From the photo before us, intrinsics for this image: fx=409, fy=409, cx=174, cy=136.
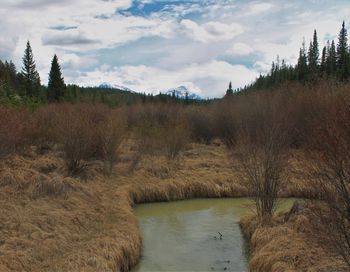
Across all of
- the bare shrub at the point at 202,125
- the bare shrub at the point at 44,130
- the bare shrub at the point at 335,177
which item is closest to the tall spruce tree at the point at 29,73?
the bare shrub at the point at 202,125

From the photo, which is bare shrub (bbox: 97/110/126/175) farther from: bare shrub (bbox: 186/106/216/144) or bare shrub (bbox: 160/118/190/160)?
bare shrub (bbox: 186/106/216/144)

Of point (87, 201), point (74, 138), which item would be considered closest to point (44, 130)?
point (74, 138)

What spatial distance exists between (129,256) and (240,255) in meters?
3.40

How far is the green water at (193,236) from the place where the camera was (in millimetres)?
11734

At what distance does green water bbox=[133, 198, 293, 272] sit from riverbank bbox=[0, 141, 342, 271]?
0.72 m

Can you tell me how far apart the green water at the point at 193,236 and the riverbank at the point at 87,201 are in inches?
28.3

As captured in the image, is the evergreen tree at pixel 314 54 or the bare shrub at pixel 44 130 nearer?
the bare shrub at pixel 44 130

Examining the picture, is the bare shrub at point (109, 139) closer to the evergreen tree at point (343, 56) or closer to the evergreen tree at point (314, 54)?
the evergreen tree at point (343, 56)

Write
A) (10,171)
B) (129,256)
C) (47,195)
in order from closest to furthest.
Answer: (129,256)
(47,195)
(10,171)

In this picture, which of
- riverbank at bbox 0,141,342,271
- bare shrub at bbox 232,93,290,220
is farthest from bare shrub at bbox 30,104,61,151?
bare shrub at bbox 232,93,290,220

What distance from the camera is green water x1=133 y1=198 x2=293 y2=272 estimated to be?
38.5ft

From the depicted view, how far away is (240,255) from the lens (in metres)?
12.4

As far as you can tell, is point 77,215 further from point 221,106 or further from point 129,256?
point 221,106

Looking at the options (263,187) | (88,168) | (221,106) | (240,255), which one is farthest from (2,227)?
(221,106)
